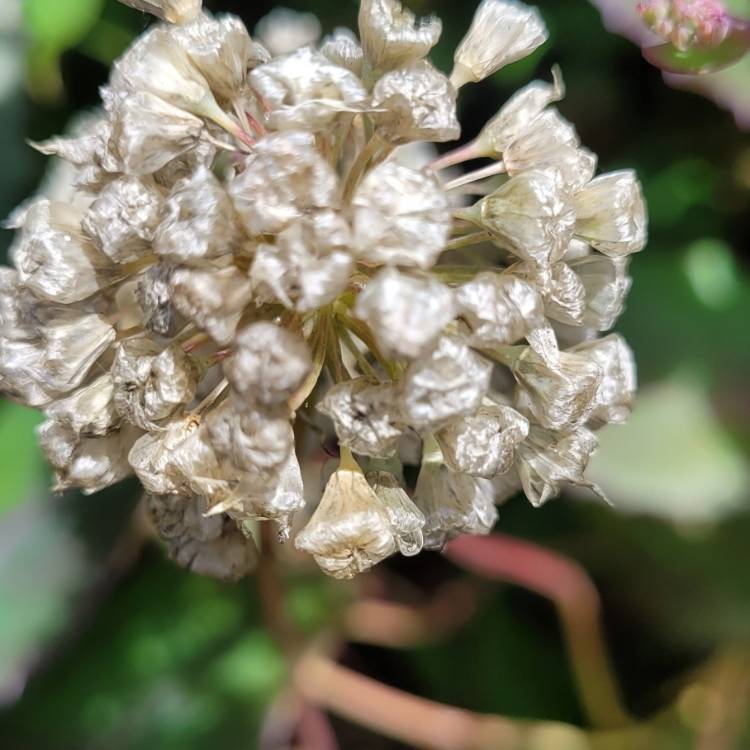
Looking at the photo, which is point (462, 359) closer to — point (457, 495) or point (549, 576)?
point (457, 495)

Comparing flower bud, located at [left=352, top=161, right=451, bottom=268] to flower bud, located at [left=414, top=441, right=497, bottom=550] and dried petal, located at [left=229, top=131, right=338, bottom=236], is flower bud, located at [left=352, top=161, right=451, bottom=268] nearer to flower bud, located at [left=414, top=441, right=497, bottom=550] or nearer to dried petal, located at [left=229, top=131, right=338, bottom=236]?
dried petal, located at [left=229, top=131, right=338, bottom=236]

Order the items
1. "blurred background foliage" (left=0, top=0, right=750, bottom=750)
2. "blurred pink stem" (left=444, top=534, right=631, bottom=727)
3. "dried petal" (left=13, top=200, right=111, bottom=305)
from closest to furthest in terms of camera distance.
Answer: "dried petal" (left=13, top=200, right=111, bottom=305) < "blurred background foliage" (left=0, top=0, right=750, bottom=750) < "blurred pink stem" (left=444, top=534, right=631, bottom=727)

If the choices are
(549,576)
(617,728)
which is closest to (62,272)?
(549,576)

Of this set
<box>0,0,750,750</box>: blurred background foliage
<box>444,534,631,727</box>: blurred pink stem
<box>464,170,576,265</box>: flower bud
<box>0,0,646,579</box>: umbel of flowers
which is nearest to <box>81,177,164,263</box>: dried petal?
<box>0,0,646,579</box>: umbel of flowers

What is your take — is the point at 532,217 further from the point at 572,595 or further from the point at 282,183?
the point at 572,595

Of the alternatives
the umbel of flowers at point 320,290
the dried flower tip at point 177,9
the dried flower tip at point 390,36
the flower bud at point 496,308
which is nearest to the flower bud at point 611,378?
the umbel of flowers at point 320,290

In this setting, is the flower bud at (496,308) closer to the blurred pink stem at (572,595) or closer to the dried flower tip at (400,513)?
the dried flower tip at (400,513)

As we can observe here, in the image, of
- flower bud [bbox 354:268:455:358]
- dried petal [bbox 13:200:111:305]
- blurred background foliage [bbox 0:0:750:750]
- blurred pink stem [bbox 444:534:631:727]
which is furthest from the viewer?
blurred pink stem [bbox 444:534:631:727]

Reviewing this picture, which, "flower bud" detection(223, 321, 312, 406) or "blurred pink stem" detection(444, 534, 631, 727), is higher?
"flower bud" detection(223, 321, 312, 406)

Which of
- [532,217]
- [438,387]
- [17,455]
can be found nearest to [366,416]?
[438,387]
